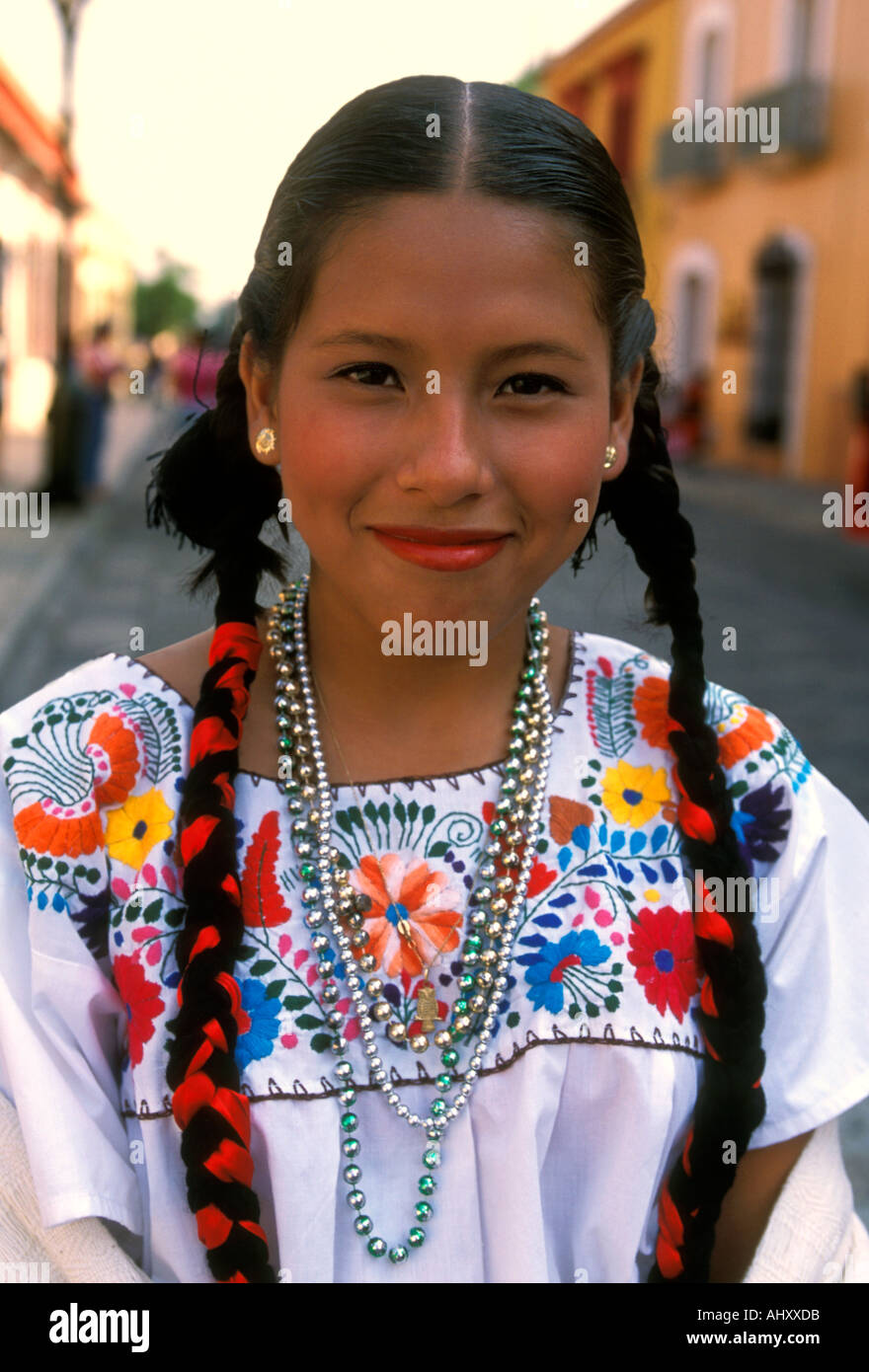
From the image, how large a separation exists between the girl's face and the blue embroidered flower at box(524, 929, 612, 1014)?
348 millimetres

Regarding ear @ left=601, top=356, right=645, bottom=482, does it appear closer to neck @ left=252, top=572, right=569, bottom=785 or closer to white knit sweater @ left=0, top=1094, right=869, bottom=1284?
neck @ left=252, top=572, right=569, bottom=785

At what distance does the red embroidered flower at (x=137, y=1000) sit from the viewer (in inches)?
56.4

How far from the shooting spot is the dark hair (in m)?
1.37

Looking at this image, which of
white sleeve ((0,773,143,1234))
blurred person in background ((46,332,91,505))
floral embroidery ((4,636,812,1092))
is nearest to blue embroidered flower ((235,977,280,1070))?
floral embroidery ((4,636,812,1092))

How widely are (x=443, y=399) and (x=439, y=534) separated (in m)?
0.12

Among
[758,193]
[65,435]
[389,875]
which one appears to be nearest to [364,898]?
[389,875]

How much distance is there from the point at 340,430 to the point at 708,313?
21.4 m

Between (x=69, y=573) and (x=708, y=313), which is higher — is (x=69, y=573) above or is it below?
below

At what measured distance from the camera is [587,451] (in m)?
1.41

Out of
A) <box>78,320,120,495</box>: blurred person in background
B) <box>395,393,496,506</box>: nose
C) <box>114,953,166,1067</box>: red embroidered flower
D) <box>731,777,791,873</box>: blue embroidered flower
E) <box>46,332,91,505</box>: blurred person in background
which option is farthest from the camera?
<box>78,320,120,495</box>: blurred person in background

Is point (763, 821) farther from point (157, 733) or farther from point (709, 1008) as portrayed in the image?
point (157, 733)

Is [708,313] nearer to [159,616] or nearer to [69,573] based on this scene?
[69,573]

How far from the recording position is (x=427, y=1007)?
149 centimetres
